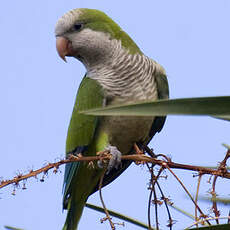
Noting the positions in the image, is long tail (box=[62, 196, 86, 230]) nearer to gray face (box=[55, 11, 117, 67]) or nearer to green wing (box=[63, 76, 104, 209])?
green wing (box=[63, 76, 104, 209])

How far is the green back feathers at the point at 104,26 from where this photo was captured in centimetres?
322

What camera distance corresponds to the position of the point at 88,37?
10.5 feet

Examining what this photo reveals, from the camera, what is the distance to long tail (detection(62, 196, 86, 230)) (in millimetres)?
3176

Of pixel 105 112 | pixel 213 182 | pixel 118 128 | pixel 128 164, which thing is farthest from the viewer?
pixel 128 164

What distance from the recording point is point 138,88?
2992 millimetres

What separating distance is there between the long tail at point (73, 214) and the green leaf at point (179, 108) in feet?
7.33

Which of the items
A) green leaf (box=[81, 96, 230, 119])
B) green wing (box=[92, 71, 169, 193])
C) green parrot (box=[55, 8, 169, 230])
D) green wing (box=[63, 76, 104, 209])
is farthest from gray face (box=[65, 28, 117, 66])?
green leaf (box=[81, 96, 230, 119])

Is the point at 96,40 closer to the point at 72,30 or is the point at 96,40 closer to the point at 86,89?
the point at 72,30

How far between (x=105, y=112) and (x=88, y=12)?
2.29 metres

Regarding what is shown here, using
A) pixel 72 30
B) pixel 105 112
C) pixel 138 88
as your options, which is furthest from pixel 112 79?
pixel 105 112

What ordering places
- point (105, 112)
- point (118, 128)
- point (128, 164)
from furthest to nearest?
point (128, 164) < point (118, 128) < point (105, 112)

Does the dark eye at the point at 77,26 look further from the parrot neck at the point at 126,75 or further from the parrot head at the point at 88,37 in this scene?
the parrot neck at the point at 126,75

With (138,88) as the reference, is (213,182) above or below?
below

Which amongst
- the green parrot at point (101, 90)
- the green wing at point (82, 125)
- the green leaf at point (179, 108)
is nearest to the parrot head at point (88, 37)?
the green parrot at point (101, 90)
